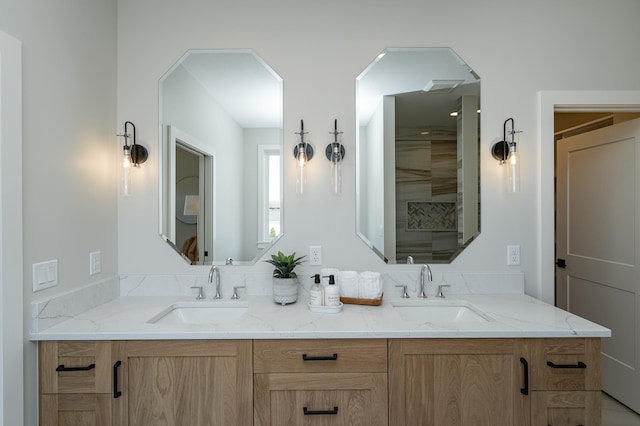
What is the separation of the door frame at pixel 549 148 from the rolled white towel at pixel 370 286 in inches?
39.2

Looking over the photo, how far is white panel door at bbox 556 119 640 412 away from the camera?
2338mm

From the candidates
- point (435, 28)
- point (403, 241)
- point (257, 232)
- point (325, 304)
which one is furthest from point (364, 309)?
point (435, 28)

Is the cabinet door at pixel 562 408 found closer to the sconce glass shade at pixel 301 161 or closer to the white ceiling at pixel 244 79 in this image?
the sconce glass shade at pixel 301 161

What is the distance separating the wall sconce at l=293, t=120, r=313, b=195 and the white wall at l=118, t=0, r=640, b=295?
1.4 inches

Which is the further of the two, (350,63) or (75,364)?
(350,63)

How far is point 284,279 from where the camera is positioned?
1.85m

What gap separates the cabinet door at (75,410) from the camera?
4.70 feet

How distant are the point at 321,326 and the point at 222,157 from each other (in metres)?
1.14

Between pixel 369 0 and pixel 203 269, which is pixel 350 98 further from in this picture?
pixel 203 269

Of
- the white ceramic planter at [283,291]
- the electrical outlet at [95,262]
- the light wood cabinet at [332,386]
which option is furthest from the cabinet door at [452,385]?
the electrical outlet at [95,262]

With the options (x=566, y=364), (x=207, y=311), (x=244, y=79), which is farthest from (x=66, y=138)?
(x=566, y=364)

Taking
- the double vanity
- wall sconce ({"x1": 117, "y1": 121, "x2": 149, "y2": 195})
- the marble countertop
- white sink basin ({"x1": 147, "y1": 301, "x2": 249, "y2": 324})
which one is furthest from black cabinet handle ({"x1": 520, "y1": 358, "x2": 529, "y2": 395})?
wall sconce ({"x1": 117, "y1": 121, "x2": 149, "y2": 195})

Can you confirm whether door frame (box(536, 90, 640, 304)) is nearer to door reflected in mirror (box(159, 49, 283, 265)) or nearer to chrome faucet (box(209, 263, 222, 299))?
door reflected in mirror (box(159, 49, 283, 265))

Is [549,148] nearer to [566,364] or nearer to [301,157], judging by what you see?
[566,364]
